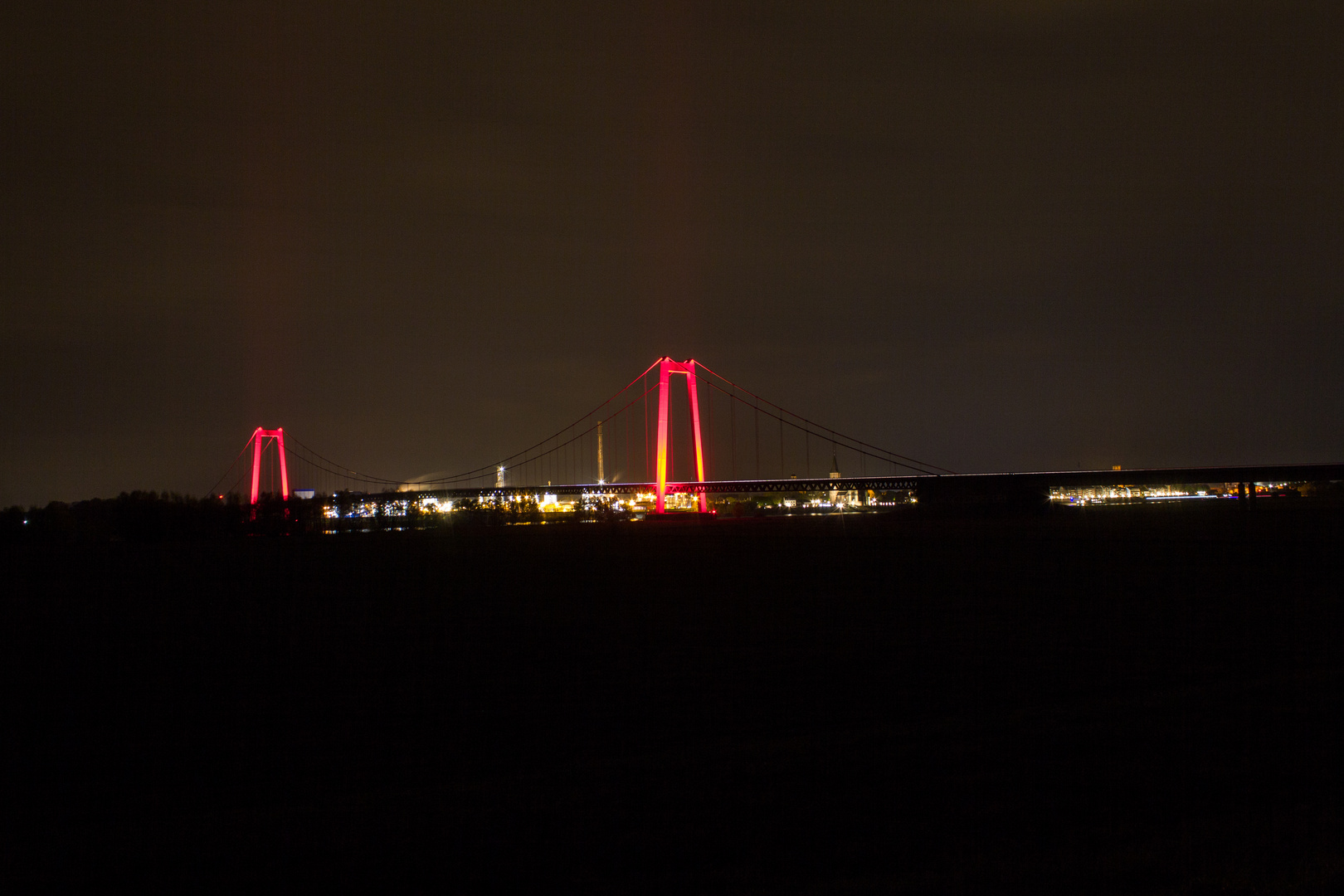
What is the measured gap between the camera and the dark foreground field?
3529 mm

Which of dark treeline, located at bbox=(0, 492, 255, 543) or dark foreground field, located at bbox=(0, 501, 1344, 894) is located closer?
dark foreground field, located at bbox=(0, 501, 1344, 894)

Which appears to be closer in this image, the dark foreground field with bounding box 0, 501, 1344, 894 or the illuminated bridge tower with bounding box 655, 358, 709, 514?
the dark foreground field with bounding box 0, 501, 1344, 894

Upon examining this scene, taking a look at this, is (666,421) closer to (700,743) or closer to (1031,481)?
(1031,481)

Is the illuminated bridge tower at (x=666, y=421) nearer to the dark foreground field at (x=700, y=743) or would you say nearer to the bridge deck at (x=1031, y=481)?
the bridge deck at (x=1031, y=481)

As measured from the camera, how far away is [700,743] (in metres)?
5.30

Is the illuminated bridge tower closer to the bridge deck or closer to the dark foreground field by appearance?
the bridge deck

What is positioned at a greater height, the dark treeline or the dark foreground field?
the dark treeline

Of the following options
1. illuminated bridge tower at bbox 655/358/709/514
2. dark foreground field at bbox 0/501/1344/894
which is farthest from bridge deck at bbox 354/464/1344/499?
dark foreground field at bbox 0/501/1344/894

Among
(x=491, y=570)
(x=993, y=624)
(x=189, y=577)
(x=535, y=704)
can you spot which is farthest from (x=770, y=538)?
(x=535, y=704)

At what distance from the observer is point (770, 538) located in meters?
30.4

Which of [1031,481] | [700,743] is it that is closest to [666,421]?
[1031,481]

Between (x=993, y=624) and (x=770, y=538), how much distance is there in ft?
67.0

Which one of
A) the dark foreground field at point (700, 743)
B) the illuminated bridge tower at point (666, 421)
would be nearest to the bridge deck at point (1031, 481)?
the illuminated bridge tower at point (666, 421)

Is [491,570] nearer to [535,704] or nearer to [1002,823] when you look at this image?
[535,704]
